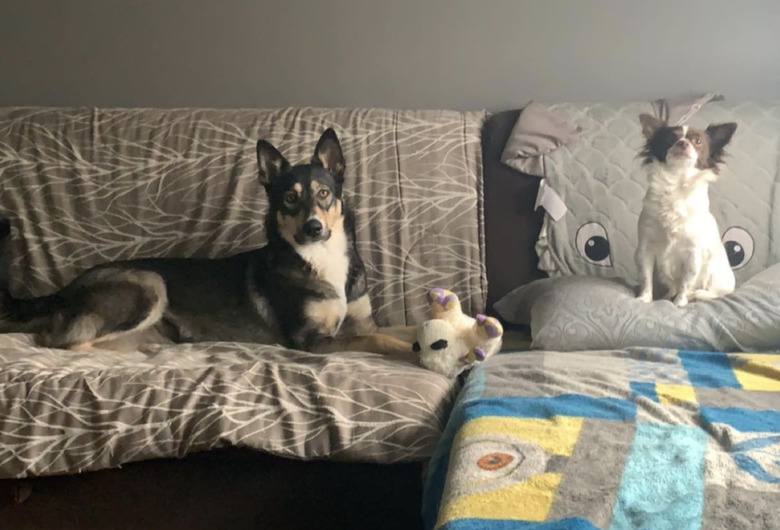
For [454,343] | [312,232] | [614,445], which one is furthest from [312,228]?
[614,445]

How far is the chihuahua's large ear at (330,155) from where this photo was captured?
2.02 m

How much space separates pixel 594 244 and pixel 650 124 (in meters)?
0.33

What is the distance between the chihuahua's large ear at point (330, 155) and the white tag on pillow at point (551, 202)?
523 millimetres

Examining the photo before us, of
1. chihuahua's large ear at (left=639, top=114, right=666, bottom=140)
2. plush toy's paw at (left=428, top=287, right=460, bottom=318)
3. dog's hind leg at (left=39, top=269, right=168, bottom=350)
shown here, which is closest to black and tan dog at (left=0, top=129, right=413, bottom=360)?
dog's hind leg at (left=39, top=269, right=168, bottom=350)

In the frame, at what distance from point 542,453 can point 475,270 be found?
33.5 inches

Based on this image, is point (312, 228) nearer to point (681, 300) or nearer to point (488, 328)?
point (488, 328)

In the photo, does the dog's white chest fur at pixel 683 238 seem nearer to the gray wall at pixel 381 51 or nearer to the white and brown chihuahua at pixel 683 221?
the white and brown chihuahua at pixel 683 221

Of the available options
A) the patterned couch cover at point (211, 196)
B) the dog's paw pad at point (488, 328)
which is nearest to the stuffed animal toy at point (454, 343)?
the dog's paw pad at point (488, 328)

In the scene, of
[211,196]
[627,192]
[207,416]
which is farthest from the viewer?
[211,196]

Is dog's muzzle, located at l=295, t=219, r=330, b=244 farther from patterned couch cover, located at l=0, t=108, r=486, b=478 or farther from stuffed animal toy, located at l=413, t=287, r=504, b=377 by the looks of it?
stuffed animal toy, located at l=413, t=287, r=504, b=377

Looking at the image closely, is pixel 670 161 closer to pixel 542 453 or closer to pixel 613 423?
pixel 613 423

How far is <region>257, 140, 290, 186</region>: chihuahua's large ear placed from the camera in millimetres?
2010

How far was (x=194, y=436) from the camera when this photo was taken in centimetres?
153

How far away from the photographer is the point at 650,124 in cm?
197
